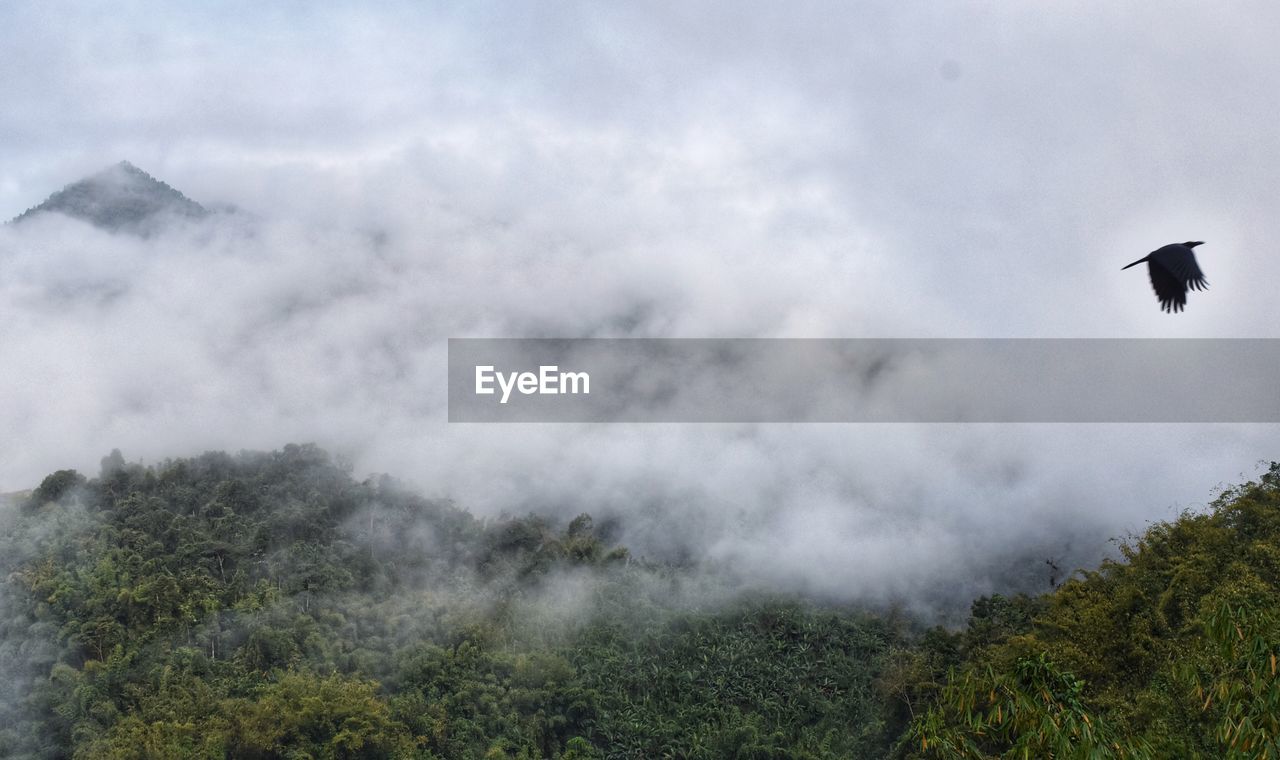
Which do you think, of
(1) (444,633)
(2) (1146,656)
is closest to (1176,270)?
(2) (1146,656)

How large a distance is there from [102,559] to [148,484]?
816 cm

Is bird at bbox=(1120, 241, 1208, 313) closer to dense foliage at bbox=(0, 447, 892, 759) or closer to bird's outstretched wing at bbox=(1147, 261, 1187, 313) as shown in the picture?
bird's outstretched wing at bbox=(1147, 261, 1187, 313)

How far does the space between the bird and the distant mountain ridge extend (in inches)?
4336

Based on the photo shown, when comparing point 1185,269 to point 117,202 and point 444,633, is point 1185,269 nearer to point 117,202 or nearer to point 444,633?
point 444,633

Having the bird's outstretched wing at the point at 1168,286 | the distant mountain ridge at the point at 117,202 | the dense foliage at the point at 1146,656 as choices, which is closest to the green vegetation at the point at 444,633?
the dense foliage at the point at 1146,656

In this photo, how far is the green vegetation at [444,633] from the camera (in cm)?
2736

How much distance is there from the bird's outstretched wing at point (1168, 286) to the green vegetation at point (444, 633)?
35.1 feet

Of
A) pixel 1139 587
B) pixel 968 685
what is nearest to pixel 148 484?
pixel 1139 587

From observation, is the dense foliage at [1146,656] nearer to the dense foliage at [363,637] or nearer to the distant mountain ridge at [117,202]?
the dense foliage at [363,637]

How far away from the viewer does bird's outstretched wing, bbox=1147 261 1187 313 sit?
32.6 feet

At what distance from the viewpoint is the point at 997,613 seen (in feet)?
117

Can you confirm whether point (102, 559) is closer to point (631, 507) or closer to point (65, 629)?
point (65, 629)

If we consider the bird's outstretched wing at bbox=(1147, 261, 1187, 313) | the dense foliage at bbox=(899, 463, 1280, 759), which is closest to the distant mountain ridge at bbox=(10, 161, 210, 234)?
the dense foliage at bbox=(899, 463, 1280, 759)

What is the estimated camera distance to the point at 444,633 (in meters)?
43.6
